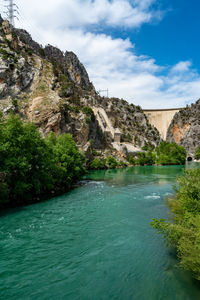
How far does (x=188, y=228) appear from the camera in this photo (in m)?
8.32

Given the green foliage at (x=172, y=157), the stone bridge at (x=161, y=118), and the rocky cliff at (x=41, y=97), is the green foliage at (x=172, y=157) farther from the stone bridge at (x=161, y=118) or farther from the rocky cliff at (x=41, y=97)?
the stone bridge at (x=161, y=118)

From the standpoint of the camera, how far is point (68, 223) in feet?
46.8

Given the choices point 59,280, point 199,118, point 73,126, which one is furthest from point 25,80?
point 199,118

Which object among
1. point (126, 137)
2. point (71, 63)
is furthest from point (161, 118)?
point (71, 63)

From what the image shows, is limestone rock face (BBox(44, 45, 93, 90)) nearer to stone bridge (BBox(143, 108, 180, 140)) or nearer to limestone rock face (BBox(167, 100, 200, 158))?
stone bridge (BBox(143, 108, 180, 140))

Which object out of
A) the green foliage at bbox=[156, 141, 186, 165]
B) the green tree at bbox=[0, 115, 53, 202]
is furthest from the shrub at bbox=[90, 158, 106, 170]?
the green tree at bbox=[0, 115, 53, 202]

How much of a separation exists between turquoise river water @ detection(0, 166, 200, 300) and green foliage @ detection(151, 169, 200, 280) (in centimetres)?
111

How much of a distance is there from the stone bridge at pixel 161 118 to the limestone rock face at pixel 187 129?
44.5ft

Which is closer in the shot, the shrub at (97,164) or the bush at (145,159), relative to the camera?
the shrub at (97,164)

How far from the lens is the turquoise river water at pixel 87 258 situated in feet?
24.2

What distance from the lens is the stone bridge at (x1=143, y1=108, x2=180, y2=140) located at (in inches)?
5402

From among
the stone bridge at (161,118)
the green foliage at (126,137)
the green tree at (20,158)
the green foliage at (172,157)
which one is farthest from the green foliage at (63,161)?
the stone bridge at (161,118)

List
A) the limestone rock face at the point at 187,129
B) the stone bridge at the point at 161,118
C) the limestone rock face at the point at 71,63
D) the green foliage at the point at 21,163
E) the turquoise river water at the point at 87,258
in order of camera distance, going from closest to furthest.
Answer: the turquoise river water at the point at 87,258 < the green foliage at the point at 21,163 < the limestone rock face at the point at 71,63 < the limestone rock face at the point at 187,129 < the stone bridge at the point at 161,118

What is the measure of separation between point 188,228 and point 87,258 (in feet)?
16.6
